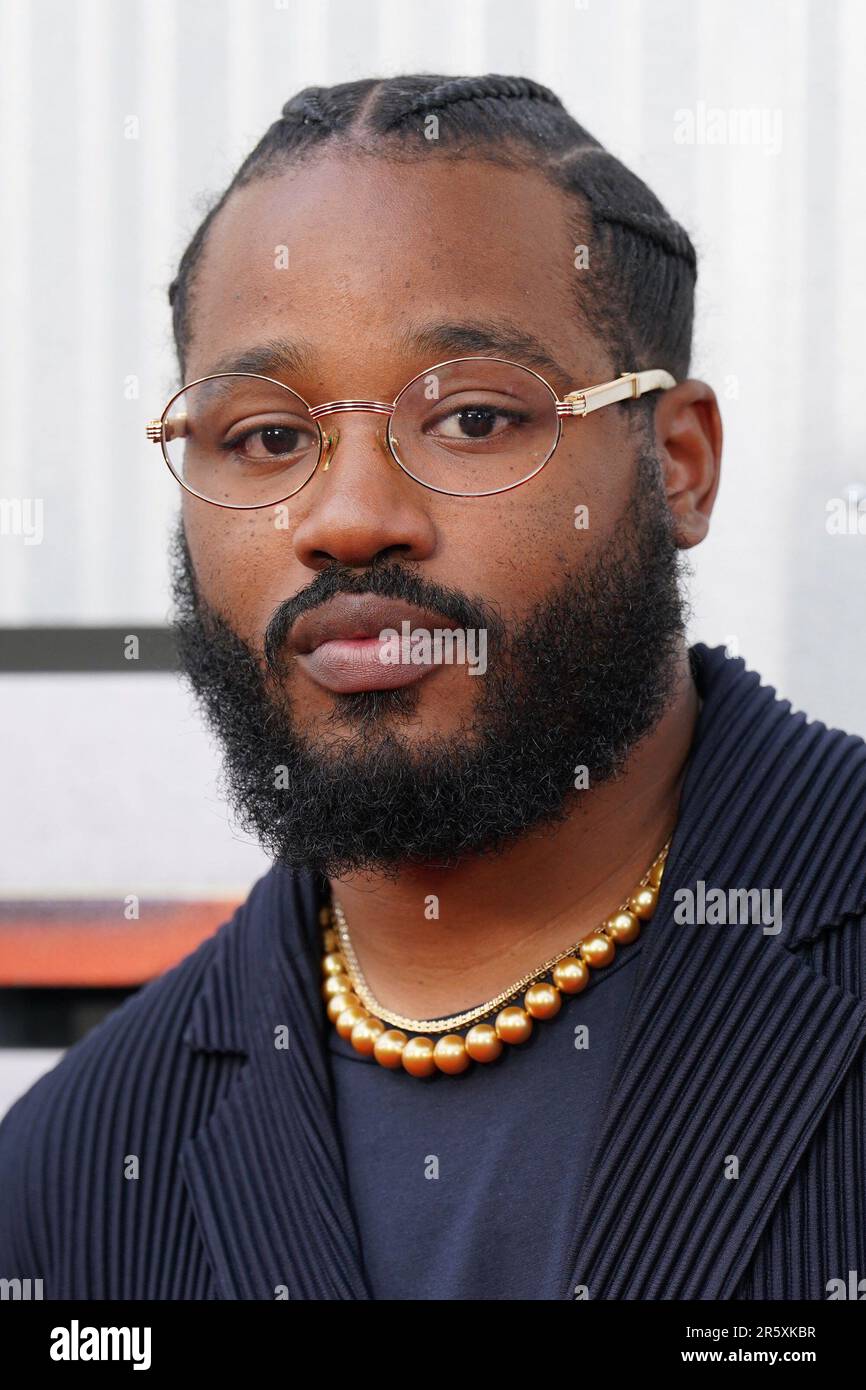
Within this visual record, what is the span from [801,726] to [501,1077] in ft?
1.54

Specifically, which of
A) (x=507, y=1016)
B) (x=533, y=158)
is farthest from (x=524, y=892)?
(x=533, y=158)

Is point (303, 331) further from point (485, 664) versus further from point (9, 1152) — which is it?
point (9, 1152)

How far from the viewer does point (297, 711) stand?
1385 mm

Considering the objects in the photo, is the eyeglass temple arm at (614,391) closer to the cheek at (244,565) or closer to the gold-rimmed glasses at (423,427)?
the gold-rimmed glasses at (423,427)

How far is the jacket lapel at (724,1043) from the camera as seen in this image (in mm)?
1223

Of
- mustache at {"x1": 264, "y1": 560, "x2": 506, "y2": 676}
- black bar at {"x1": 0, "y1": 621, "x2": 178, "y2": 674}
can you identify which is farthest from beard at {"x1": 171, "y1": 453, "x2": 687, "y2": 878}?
black bar at {"x1": 0, "y1": 621, "x2": 178, "y2": 674}

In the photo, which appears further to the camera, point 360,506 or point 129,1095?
point 129,1095

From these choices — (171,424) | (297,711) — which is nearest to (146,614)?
(171,424)

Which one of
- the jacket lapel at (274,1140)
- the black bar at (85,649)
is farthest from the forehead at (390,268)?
the black bar at (85,649)

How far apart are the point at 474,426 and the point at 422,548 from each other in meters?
0.15

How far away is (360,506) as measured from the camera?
1.29 m

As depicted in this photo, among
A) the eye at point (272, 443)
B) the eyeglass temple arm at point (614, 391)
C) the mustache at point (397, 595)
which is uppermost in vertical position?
the eyeglass temple arm at point (614, 391)

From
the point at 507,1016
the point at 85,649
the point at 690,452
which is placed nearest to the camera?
the point at 507,1016

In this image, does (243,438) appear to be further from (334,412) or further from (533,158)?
(533,158)
